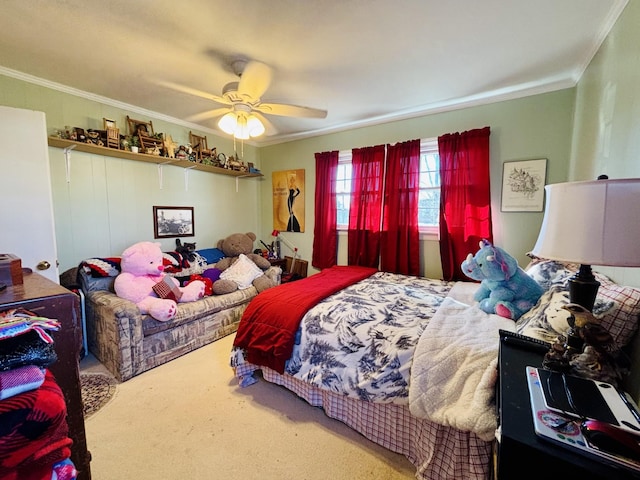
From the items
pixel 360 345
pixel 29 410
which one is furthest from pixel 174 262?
pixel 29 410

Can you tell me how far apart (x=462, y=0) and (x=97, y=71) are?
9.01 ft

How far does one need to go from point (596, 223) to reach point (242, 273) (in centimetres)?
296

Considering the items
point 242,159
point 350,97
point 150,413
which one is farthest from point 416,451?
point 242,159

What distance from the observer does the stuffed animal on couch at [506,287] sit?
64.2 inches

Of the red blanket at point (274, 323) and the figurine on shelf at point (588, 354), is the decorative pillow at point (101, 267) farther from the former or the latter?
the figurine on shelf at point (588, 354)

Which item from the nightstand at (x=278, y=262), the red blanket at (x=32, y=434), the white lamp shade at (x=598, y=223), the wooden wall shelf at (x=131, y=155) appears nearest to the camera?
the red blanket at (x=32, y=434)

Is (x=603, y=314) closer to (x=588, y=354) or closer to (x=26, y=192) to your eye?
(x=588, y=354)

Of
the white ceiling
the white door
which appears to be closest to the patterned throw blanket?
the white door

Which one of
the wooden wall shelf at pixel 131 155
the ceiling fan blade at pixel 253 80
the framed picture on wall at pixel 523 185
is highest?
the ceiling fan blade at pixel 253 80

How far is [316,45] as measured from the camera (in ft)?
6.16

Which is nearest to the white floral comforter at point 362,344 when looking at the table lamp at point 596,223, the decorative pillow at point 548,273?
the decorative pillow at point 548,273

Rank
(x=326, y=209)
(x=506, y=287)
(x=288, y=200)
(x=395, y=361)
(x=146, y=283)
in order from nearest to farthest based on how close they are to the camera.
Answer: (x=395, y=361) < (x=506, y=287) < (x=146, y=283) < (x=326, y=209) < (x=288, y=200)

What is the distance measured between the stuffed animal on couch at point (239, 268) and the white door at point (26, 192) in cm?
138

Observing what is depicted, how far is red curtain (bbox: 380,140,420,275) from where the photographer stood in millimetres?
3076
